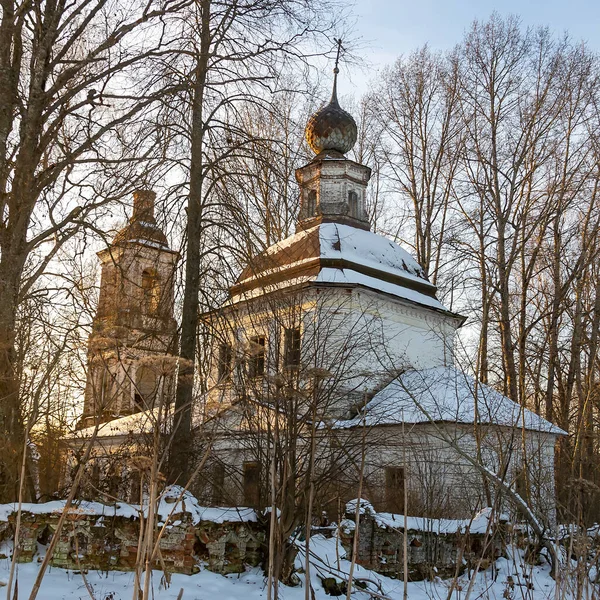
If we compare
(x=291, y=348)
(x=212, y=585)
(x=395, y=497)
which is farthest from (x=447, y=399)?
(x=212, y=585)

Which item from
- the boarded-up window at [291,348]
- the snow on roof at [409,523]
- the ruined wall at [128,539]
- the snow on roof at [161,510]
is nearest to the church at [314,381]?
the boarded-up window at [291,348]

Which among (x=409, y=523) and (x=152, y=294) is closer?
(x=409, y=523)

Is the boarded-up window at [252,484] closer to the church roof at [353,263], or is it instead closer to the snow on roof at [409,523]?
the snow on roof at [409,523]

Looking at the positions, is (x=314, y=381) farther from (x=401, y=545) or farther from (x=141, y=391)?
(x=401, y=545)

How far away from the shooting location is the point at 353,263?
59.0 ft

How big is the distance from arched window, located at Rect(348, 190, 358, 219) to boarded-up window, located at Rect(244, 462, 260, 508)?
42.5 ft

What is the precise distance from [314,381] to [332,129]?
17.7 metres

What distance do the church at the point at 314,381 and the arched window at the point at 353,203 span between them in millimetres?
46

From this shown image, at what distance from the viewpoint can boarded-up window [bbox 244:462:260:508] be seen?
844 centimetres

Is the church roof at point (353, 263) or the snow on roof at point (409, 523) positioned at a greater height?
the church roof at point (353, 263)

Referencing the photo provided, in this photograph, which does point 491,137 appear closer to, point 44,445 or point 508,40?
point 508,40

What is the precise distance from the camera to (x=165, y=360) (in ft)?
11.6

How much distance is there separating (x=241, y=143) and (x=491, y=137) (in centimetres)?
1496

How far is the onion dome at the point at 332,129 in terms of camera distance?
2175 cm
